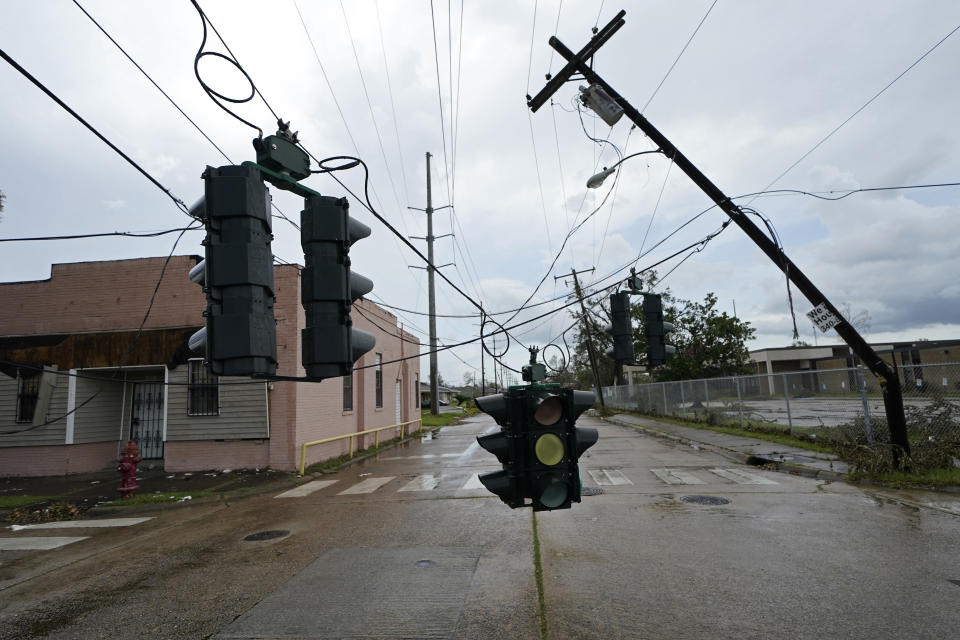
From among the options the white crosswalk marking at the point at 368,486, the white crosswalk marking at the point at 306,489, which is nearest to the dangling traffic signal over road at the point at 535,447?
the white crosswalk marking at the point at 368,486

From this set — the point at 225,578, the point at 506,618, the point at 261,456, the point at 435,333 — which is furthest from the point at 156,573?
the point at 435,333

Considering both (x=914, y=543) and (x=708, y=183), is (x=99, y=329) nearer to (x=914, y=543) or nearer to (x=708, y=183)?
(x=708, y=183)

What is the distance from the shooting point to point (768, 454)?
46.5 ft

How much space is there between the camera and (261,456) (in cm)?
1451

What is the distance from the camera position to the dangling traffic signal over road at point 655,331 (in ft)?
28.2

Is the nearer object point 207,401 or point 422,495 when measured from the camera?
point 422,495

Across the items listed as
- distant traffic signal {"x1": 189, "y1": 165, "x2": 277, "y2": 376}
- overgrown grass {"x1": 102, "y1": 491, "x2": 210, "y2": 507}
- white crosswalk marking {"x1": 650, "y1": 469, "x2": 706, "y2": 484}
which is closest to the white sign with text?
white crosswalk marking {"x1": 650, "y1": 469, "x2": 706, "y2": 484}

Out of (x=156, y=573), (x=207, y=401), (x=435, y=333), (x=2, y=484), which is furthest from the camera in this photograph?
(x=435, y=333)

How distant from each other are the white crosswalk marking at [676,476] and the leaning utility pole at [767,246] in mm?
3633

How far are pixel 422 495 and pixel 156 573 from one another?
503 centimetres

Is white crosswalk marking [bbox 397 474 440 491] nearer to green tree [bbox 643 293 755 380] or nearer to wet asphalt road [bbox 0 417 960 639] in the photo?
wet asphalt road [bbox 0 417 960 639]

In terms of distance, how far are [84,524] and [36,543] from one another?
1.42 meters

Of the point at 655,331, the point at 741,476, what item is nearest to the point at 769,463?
the point at 741,476

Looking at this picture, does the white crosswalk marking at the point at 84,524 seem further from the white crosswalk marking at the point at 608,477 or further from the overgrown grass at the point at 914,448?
the overgrown grass at the point at 914,448
